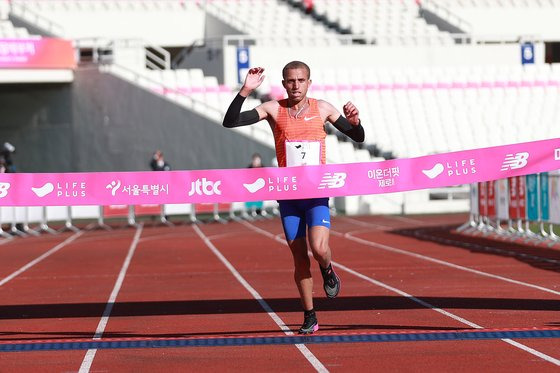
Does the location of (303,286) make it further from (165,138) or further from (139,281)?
(165,138)

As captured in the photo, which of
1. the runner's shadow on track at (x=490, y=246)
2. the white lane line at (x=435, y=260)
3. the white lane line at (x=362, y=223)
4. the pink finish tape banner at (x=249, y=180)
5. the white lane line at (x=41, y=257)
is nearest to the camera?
the pink finish tape banner at (x=249, y=180)

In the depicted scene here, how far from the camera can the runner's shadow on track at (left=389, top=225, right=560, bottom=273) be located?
664 inches

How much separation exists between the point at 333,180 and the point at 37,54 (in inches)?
1023

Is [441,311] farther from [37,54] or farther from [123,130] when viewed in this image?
[123,130]

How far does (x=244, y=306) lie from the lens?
1157cm

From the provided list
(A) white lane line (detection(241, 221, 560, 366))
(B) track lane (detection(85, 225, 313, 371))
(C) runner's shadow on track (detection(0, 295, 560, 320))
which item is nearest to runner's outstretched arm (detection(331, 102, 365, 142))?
(B) track lane (detection(85, 225, 313, 371))

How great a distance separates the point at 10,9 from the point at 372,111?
11.7 metres

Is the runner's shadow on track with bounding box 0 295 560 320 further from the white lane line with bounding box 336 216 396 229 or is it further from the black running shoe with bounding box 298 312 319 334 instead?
the white lane line with bounding box 336 216 396 229

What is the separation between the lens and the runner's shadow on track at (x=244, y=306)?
36.2 ft

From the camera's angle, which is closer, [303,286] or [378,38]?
[303,286]

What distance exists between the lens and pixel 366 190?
31.8 ft

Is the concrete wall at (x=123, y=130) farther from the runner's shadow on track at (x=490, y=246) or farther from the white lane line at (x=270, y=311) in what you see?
the white lane line at (x=270, y=311)

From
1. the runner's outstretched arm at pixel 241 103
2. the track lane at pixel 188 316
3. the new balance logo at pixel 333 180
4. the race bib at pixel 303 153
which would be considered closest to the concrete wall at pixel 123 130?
the track lane at pixel 188 316

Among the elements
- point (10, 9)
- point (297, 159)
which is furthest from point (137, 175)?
point (10, 9)
